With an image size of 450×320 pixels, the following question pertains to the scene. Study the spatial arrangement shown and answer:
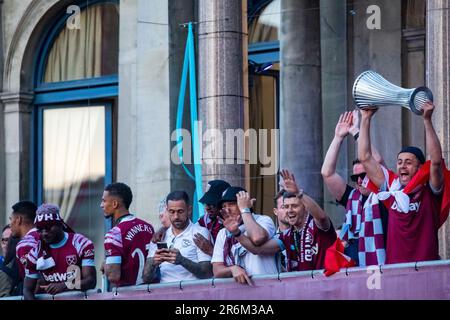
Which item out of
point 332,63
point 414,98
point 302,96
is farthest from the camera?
point 332,63

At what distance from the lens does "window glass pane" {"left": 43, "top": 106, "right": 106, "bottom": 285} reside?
22.3m

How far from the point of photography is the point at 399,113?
1858 centimetres

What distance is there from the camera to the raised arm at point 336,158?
493 inches

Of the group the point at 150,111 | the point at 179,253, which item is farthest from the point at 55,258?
the point at 150,111

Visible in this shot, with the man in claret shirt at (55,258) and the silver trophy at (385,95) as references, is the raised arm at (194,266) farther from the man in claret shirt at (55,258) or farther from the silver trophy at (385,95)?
the silver trophy at (385,95)

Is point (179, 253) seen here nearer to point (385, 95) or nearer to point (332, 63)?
point (385, 95)

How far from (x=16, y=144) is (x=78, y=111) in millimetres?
1081

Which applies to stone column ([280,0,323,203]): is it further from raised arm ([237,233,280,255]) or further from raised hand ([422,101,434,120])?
raised hand ([422,101,434,120])

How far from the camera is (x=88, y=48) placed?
882 inches

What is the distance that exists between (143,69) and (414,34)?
371 cm

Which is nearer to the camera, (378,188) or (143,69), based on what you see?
(378,188)

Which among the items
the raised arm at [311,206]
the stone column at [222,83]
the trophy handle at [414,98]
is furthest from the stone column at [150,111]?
the trophy handle at [414,98]
